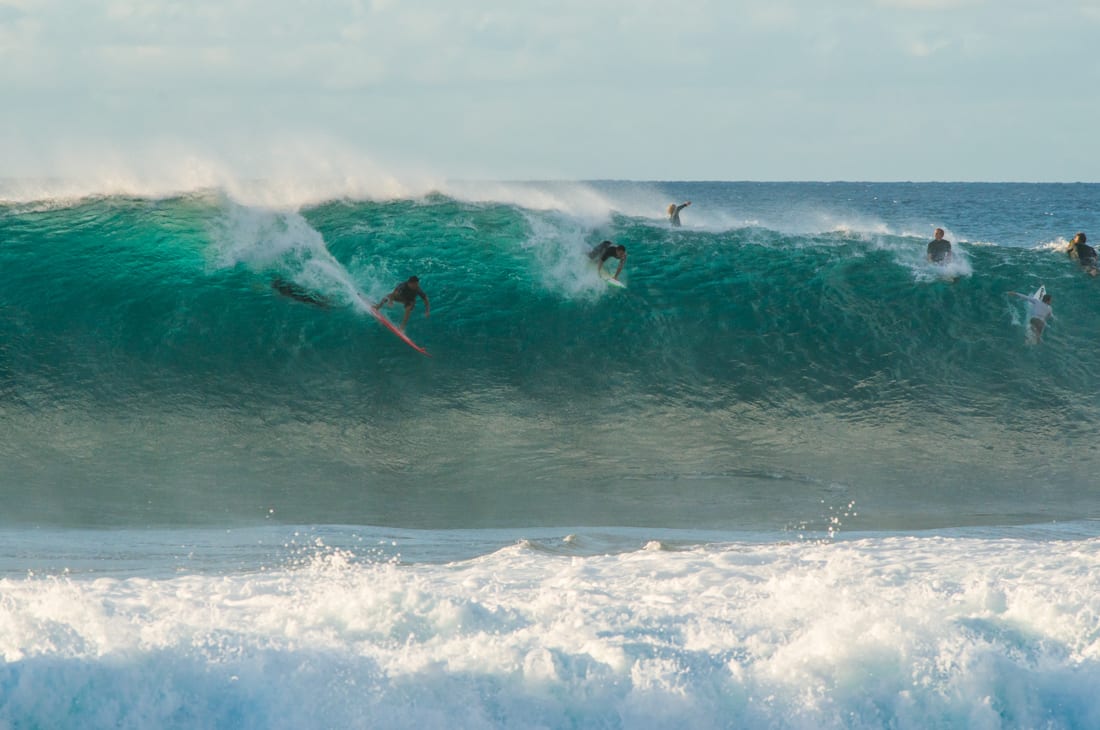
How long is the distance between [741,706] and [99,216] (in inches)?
532

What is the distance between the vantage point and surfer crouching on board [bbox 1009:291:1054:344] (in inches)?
603

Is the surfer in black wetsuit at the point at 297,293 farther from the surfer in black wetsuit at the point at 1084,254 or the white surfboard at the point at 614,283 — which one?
the surfer in black wetsuit at the point at 1084,254

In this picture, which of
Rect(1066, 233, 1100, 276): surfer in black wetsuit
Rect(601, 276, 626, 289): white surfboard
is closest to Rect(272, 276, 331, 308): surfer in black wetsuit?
Rect(601, 276, 626, 289): white surfboard

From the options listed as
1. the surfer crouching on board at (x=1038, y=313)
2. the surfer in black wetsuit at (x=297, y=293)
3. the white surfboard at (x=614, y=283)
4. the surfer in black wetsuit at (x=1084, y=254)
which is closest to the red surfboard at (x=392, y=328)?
the surfer in black wetsuit at (x=297, y=293)

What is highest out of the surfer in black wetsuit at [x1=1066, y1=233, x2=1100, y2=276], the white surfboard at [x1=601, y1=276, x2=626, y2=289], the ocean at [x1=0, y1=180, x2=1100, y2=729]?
the surfer in black wetsuit at [x1=1066, y1=233, x2=1100, y2=276]

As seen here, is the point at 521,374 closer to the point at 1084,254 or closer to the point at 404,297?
the point at 404,297

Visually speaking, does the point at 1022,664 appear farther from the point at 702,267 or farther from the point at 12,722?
the point at 702,267

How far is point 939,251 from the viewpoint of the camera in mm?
17000

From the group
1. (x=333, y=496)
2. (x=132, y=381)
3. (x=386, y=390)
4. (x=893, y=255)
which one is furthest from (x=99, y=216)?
(x=893, y=255)

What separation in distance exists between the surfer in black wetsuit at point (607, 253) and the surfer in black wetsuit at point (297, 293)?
3.83m

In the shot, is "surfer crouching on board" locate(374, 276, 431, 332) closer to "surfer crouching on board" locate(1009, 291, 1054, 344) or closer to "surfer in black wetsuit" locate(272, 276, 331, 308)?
"surfer in black wetsuit" locate(272, 276, 331, 308)

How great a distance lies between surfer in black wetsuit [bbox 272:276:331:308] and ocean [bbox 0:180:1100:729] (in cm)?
5

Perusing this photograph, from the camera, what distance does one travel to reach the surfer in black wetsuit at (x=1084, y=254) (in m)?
17.5

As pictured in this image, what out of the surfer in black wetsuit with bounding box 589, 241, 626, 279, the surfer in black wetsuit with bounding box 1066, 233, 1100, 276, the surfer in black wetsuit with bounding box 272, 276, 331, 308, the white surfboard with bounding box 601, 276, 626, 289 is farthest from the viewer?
the surfer in black wetsuit with bounding box 1066, 233, 1100, 276
